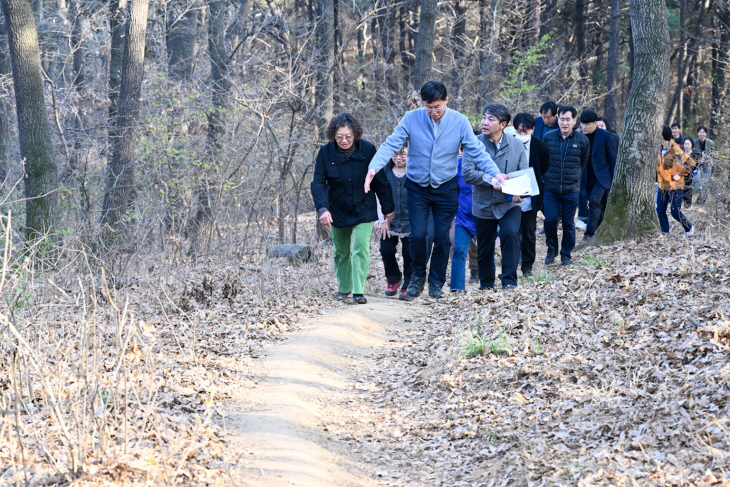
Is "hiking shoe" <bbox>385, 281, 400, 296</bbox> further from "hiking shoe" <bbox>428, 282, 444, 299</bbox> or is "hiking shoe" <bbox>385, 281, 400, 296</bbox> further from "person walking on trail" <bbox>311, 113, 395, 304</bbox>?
"person walking on trail" <bbox>311, 113, 395, 304</bbox>

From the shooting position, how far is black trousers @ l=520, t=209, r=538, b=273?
9.52 metres

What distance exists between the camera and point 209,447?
4215mm

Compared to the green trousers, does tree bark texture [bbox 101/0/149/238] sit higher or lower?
higher

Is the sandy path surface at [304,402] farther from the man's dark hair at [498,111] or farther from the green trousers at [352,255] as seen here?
the man's dark hair at [498,111]

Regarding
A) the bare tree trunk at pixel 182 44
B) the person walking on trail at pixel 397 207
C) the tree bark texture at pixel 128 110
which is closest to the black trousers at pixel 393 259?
the person walking on trail at pixel 397 207

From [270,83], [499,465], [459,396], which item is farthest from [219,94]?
[499,465]

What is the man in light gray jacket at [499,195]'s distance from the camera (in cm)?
827

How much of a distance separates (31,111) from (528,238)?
7665mm

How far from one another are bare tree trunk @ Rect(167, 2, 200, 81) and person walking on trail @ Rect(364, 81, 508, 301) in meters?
13.3

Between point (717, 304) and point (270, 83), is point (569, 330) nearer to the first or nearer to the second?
point (717, 304)

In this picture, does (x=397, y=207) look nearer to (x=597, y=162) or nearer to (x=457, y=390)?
(x=457, y=390)

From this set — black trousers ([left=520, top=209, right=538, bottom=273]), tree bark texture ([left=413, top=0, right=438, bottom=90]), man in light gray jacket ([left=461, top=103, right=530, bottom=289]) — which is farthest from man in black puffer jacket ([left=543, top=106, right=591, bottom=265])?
tree bark texture ([left=413, top=0, right=438, bottom=90])

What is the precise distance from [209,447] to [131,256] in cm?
586

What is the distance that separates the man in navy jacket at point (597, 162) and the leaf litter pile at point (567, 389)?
3911 mm
